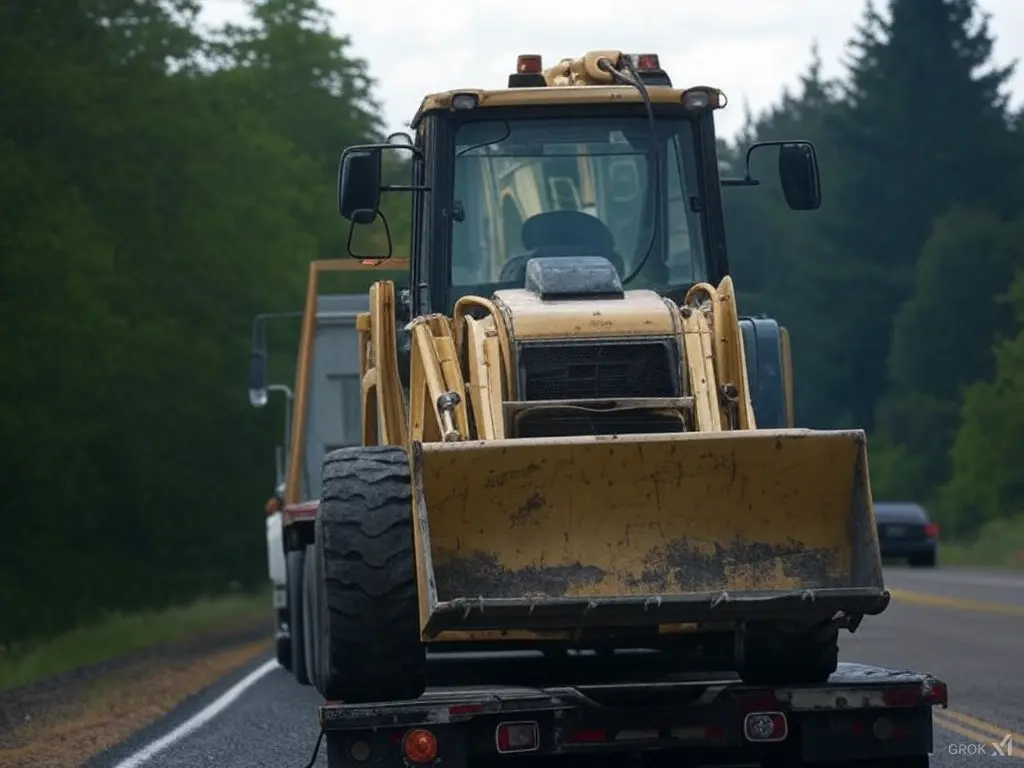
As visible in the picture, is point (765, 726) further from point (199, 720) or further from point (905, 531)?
point (905, 531)

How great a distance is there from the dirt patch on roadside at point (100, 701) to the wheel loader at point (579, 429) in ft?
11.1

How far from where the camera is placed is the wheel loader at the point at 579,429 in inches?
381

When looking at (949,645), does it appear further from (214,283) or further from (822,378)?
(822,378)

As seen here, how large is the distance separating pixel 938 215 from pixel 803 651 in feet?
278

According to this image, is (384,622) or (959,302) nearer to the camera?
(384,622)

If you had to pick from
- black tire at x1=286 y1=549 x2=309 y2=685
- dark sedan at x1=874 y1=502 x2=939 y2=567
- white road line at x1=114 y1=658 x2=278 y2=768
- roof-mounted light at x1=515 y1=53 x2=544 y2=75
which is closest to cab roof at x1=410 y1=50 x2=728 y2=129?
roof-mounted light at x1=515 y1=53 x2=544 y2=75

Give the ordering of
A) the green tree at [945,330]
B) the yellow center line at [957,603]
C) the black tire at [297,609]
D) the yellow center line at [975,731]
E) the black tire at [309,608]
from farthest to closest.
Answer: the green tree at [945,330]
the yellow center line at [957,603]
the black tire at [297,609]
the black tire at [309,608]
the yellow center line at [975,731]

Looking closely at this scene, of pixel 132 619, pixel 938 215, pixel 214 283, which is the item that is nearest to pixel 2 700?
pixel 132 619

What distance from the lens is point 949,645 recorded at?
20.9 metres

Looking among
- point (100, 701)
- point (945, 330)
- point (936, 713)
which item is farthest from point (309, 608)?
point (945, 330)

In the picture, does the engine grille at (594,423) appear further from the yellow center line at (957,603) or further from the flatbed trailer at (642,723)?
the yellow center line at (957,603)

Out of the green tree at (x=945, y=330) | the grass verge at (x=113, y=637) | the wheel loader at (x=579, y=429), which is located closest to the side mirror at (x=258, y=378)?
the grass verge at (x=113, y=637)

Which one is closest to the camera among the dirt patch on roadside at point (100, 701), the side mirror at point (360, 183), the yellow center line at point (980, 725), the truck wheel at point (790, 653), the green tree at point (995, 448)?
the truck wheel at point (790, 653)

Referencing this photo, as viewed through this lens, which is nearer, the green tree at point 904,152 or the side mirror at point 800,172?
the side mirror at point 800,172
